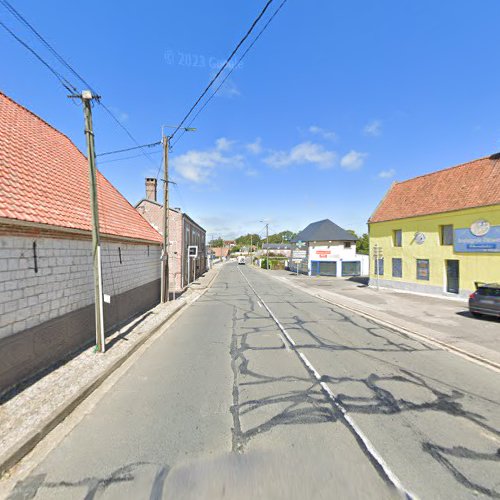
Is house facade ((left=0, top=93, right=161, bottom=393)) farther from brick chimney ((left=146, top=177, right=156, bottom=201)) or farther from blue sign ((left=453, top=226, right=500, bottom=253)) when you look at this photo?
blue sign ((left=453, top=226, right=500, bottom=253))

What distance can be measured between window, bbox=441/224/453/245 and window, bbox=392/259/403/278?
3092 mm

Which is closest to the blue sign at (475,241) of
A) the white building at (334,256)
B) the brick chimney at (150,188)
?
the white building at (334,256)

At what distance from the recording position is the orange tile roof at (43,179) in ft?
17.2

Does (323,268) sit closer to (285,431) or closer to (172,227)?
(172,227)

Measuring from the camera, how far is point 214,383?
4824 mm

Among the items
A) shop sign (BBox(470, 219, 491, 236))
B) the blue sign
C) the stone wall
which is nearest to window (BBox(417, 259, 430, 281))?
the blue sign

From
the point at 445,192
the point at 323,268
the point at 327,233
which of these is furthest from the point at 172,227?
the point at 327,233

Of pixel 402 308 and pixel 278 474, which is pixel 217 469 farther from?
pixel 402 308

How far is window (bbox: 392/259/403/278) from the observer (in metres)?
19.0

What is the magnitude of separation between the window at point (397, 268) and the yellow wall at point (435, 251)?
27cm

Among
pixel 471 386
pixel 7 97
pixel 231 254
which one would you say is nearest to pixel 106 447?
pixel 471 386

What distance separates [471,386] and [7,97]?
46.4 ft

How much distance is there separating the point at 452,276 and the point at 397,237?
4828mm

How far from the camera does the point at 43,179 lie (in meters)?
6.57
